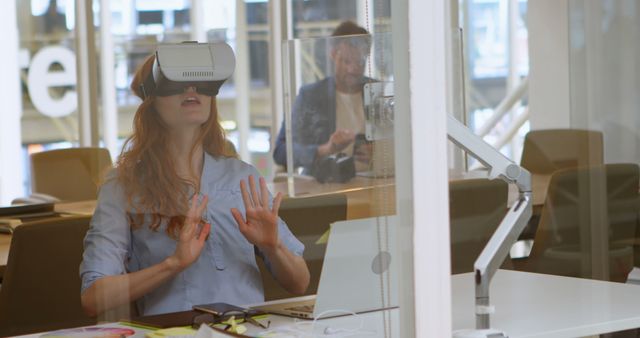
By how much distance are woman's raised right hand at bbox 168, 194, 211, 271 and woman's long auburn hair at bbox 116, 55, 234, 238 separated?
1 centimetres

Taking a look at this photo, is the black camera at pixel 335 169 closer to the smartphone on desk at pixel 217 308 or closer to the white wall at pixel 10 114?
the smartphone on desk at pixel 217 308

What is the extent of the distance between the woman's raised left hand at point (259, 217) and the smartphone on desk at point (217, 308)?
143 millimetres

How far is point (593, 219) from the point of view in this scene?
3.38m

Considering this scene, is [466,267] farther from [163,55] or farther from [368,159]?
[163,55]

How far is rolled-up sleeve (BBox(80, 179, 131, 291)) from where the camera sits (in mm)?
2271

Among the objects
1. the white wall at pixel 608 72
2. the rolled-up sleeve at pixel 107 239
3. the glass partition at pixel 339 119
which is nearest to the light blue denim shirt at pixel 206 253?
the rolled-up sleeve at pixel 107 239

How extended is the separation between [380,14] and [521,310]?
72 centimetres

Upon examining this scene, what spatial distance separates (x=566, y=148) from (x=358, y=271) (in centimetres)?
175

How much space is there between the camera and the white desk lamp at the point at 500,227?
1.95 metres

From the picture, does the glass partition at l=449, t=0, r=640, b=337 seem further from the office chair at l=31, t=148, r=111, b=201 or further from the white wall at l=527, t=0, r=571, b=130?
the office chair at l=31, t=148, r=111, b=201

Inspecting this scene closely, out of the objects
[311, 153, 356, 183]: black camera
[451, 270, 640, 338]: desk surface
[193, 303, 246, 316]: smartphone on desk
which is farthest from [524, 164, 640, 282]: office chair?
[193, 303, 246, 316]: smartphone on desk

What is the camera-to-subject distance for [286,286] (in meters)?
2.20

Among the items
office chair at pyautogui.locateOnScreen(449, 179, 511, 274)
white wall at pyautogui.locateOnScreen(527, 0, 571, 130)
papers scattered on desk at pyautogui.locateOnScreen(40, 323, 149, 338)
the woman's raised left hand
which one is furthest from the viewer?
white wall at pyautogui.locateOnScreen(527, 0, 571, 130)

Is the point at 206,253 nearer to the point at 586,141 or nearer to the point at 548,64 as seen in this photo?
the point at 548,64
